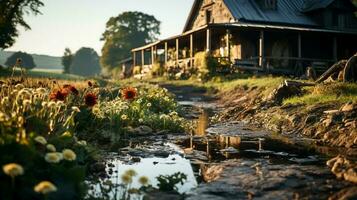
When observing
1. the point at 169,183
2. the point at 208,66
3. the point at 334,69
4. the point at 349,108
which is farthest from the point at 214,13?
the point at 169,183

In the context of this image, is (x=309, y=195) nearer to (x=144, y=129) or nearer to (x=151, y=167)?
(x=151, y=167)

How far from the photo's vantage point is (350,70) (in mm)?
12672

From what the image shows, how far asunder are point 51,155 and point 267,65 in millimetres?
23443

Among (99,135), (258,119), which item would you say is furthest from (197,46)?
(99,135)

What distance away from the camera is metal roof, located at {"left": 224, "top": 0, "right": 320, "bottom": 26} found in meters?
30.1

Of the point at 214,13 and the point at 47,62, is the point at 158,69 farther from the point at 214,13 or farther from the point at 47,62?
the point at 47,62

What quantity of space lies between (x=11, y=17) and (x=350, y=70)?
107 ft

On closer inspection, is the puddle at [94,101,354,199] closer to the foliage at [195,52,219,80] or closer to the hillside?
the foliage at [195,52,219,80]

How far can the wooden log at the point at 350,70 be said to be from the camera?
492 inches

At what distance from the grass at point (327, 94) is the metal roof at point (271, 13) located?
19.0 m

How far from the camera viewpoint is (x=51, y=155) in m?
3.13

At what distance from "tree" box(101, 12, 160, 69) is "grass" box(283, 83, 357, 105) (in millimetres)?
67876

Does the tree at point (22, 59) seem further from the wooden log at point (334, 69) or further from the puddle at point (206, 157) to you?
the puddle at point (206, 157)

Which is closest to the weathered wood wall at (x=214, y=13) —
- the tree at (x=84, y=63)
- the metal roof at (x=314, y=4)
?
the metal roof at (x=314, y=4)
